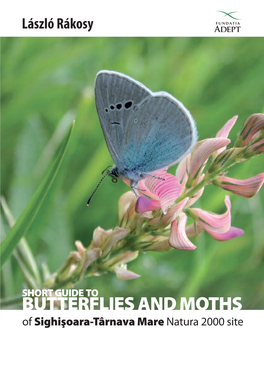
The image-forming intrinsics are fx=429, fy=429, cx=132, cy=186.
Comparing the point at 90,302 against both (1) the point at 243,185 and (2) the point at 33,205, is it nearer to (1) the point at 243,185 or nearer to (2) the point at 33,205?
(2) the point at 33,205

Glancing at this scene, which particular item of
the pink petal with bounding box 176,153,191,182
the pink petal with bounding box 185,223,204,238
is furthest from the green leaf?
the pink petal with bounding box 185,223,204,238

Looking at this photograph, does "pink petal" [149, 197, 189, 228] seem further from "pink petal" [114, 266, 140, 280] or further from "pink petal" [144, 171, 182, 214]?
"pink petal" [114, 266, 140, 280]

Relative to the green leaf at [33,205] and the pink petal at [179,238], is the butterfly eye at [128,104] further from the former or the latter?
the pink petal at [179,238]

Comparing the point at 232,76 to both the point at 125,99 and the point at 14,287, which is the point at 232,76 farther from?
the point at 14,287
